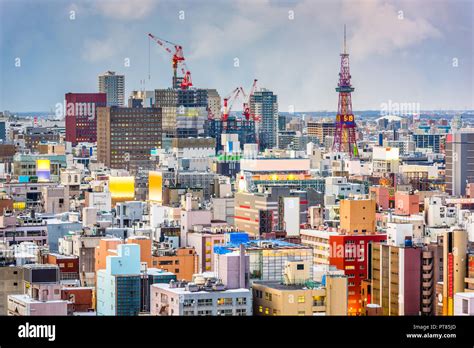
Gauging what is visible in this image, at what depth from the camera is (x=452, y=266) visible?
33.4ft

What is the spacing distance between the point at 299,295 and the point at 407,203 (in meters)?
10.7

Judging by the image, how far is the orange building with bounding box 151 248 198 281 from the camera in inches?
486

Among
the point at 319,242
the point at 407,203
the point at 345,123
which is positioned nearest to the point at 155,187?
the point at 407,203

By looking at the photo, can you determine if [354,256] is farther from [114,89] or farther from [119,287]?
[114,89]

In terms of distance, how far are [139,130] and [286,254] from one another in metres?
22.4

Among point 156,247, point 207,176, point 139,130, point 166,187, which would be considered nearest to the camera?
point 156,247

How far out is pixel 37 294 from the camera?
28.3ft

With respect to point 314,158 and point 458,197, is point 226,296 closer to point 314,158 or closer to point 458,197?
point 458,197

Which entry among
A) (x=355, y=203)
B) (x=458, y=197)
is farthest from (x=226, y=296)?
(x=458, y=197)

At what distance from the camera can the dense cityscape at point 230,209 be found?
9.39 meters

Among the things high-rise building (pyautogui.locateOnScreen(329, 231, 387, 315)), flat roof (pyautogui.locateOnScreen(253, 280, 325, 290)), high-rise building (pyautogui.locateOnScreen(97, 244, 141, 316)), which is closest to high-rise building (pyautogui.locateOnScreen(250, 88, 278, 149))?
high-rise building (pyautogui.locateOnScreen(329, 231, 387, 315))

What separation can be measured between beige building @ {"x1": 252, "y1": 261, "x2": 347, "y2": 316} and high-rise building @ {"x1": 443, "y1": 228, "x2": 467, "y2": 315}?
0.79m

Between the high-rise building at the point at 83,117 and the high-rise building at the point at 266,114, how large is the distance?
385 centimetres

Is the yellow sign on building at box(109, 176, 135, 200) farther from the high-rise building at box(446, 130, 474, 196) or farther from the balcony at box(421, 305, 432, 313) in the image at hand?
the balcony at box(421, 305, 432, 313)
